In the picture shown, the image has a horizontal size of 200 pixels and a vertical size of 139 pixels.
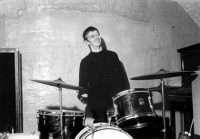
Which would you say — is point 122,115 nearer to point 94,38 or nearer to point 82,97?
point 82,97

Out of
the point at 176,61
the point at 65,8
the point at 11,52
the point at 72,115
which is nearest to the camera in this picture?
the point at 72,115

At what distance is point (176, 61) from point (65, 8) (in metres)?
2.09

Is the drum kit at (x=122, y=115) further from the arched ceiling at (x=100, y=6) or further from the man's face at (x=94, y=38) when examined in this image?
the arched ceiling at (x=100, y=6)

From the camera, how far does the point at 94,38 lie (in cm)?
464

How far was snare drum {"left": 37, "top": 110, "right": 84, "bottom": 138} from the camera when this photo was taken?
374 centimetres

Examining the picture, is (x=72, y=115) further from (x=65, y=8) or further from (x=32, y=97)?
(x=65, y=8)

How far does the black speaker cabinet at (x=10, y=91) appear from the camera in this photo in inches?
165

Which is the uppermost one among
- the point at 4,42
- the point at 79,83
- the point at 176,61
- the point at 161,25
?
the point at 161,25

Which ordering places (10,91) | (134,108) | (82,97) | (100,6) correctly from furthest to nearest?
(100,6) → (82,97) → (10,91) → (134,108)

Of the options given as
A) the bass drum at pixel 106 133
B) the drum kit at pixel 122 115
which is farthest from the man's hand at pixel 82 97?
the bass drum at pixel 106 133

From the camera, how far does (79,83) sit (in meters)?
4.56

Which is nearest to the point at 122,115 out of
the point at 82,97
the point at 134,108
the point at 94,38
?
the point at 134,108

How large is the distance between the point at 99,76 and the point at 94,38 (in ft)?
2.08

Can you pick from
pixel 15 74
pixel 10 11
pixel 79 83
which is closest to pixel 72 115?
pixel 79 83
